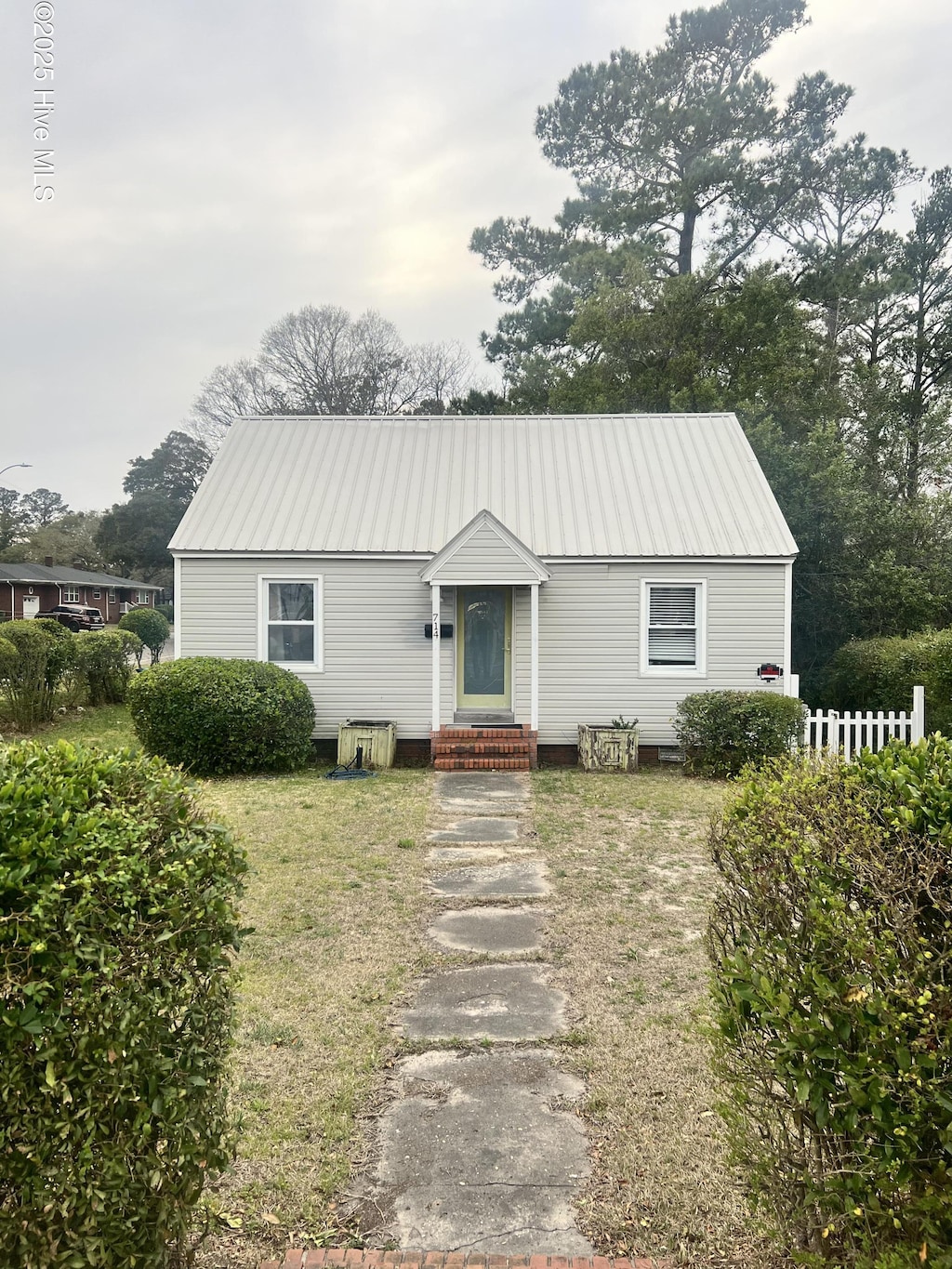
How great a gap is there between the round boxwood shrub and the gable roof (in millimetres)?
3019

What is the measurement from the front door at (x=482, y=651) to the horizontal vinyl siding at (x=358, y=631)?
9.4 inches

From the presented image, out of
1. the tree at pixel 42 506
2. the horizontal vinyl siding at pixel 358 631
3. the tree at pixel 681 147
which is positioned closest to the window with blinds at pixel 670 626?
the horizontal vinyl siding at pixel 358 631

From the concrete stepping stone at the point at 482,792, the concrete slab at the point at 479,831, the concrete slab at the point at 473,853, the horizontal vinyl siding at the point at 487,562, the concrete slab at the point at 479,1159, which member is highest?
the horizontal vinyl siding at the point at 487,562

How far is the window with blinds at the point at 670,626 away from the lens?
40.4 feet

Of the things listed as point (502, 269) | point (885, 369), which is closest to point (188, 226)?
point (502, 269)

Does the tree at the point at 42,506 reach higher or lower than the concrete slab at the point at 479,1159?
higher

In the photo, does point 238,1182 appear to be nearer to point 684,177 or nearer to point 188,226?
point 188,226

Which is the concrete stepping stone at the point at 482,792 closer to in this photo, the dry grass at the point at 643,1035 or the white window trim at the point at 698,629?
the dry grass at the point at 643,1035

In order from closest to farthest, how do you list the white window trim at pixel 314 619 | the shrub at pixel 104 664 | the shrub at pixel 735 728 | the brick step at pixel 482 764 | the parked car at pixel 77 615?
the shrub at pixel 735 728, the brick step at pixel 482 764, the white window trim at pixel 314 619, the shrub at pixel 104 664, the parked car at pixel 77 615

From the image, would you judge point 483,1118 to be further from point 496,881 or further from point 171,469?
point 171,469

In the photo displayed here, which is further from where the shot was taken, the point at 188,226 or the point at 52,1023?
the point at 188,226

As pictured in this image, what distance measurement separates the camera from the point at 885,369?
21.9 metres

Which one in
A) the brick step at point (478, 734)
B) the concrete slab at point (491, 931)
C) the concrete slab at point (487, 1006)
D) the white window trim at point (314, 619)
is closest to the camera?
the concrete slab at point (487, 1006)

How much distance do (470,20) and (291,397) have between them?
21.0 meters
